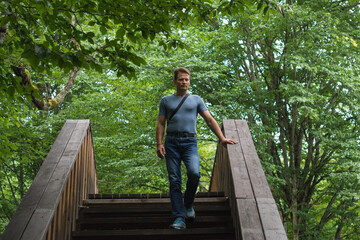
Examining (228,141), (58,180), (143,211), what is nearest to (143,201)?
(143,211)

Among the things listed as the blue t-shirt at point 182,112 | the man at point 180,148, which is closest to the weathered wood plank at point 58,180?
the man at point 180,148

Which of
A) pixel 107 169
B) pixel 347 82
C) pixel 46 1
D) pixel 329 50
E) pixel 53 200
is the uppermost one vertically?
pixel 329 50

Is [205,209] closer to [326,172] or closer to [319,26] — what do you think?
[319,26]

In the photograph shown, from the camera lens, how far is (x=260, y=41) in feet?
42.8

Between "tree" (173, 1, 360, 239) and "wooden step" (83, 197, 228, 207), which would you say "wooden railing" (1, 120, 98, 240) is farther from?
"tree" (173, 1, 360, 239)

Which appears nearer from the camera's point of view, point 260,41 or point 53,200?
point 53,200

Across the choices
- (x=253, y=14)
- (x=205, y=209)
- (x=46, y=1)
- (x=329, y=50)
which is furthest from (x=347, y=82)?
(x=46, y=1)

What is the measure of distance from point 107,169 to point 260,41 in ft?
22.3

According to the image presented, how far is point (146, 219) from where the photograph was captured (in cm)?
423

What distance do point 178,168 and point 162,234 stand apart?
2.17 ft

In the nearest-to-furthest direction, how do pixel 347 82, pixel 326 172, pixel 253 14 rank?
pixel 347 82 < pixel 253 14 < pixel 326 172

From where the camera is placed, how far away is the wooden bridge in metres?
3.15

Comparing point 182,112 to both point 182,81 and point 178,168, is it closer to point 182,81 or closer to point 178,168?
point 182,81

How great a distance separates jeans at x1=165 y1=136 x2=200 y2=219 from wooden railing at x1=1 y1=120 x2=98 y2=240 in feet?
3.24
